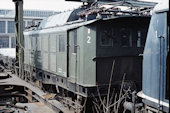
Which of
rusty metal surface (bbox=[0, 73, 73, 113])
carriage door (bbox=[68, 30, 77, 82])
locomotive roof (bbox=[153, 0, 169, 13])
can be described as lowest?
rusty metal surface (bbox=[0, 73, 73, 113])

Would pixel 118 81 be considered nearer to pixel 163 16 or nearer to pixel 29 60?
pixel 163 16

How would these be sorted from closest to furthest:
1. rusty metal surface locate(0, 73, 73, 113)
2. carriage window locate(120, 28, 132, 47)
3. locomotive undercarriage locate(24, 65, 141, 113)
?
1. locomotive undercarriage locate(24, 65, 141, 113)
2. carriage window locate(120, 28, 132, 47)
3. rusty metal surface locate(0, 73, 73, 113)

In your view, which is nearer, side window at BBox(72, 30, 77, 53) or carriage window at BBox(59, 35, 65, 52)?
side window at BBox(72, 30, 77, 53)

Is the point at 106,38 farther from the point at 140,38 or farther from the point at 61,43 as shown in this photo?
the point at 61,43

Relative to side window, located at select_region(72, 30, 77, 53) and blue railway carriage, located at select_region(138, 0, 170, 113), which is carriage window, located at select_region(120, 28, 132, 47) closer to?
side window, located at select_region(72, 30, 77, 53)

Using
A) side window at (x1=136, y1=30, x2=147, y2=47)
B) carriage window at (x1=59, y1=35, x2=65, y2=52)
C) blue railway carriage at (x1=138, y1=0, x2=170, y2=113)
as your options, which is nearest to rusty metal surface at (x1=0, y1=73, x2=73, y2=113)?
carriage window at (x1=59, y1=35, x2=65, y2=52)

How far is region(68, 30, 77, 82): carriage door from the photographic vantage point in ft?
27.8

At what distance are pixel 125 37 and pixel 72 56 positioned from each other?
74.9 inches

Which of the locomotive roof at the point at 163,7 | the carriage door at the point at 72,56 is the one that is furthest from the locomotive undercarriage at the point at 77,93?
the locomotive roof at the point at 163,7

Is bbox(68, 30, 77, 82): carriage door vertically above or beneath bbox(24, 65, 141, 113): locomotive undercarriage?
above

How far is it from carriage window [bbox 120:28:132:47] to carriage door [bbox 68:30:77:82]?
154cm

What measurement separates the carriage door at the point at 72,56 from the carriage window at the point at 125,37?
1538 mm

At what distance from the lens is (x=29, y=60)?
1490 centimetres

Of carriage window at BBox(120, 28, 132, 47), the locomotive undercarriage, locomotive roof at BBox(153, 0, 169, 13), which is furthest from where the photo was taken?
carriage window at BBox(120, 28, 132, 47)
